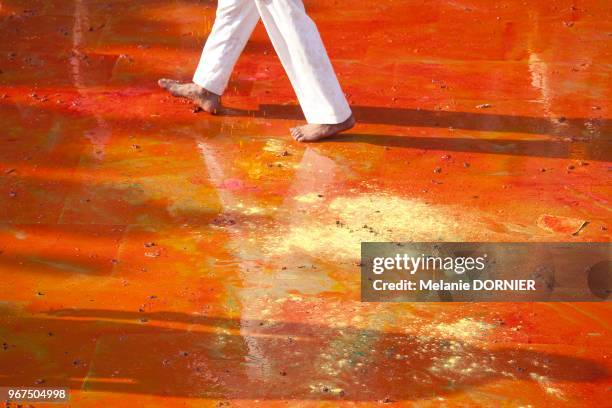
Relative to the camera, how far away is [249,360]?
4.39 m

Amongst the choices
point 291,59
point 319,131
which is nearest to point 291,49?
point 291,59

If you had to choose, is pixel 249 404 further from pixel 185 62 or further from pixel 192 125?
pixel 185 62

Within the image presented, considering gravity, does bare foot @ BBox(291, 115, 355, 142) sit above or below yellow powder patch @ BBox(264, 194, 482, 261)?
above

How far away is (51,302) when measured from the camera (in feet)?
15.5

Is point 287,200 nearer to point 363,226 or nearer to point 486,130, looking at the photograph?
point 363,226

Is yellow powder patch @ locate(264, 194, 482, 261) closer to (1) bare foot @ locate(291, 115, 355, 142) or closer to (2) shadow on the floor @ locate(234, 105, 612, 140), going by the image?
(1) bare foot @ locate(291, 115, 355, 142)

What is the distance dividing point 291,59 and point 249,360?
202cm

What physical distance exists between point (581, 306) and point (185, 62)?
10.3 ft

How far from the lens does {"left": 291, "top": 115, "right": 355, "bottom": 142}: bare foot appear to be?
5976 mm

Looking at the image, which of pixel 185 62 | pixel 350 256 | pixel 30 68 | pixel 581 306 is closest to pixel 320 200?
pixel 350 256

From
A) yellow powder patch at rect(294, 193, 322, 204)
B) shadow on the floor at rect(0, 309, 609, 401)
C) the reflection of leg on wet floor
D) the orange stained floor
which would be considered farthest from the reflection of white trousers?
shadow on the floor at rect(0, 309, 609, 401)

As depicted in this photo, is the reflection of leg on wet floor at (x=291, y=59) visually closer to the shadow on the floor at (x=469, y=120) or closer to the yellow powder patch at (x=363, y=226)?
the shadow on the floor at (x=469, y=120)

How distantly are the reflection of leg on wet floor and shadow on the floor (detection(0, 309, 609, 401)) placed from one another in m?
1.64

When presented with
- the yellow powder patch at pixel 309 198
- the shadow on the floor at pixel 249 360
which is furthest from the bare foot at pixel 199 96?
the shadow on the floor at pixel 249 360
